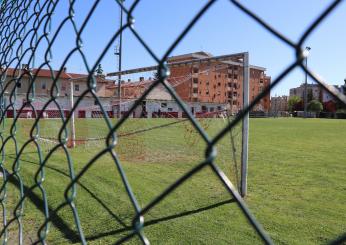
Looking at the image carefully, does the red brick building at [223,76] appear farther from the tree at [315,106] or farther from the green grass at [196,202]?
the tree at [315,106]

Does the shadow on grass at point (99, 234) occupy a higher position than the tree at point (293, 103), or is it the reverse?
the tree at point (293, 103)

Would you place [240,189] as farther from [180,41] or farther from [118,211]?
[180,41]

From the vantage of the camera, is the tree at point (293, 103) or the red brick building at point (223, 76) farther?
the tree at point (293, 103)

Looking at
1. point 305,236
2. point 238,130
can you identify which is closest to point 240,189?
point 238,130

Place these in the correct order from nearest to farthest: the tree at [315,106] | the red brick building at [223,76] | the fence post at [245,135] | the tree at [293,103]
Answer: the fence post at [245,135]
the red brick building at [223,76]
the tree at [315,106]
the tree at [293,103]

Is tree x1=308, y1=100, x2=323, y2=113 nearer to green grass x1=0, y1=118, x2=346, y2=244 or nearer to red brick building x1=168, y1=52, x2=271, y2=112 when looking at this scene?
red brick building x1=168, y1=52, x2=271, y2=112

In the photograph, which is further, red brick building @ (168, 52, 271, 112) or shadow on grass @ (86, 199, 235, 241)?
red brick building @ (168, 52, 271, 112)

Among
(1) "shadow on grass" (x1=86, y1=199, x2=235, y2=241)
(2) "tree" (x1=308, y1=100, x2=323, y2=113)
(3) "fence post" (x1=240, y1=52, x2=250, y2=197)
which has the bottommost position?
(1) "shadow on grass" (x1=86, y1=199, x2=235, y2=241)

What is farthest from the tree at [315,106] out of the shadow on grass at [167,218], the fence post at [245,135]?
the shadow on grass at [167,218]

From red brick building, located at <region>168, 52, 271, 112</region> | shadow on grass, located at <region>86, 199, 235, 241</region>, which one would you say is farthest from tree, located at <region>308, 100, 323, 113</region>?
shadow on grass, located at <region>86, 199, 235, 241</region>

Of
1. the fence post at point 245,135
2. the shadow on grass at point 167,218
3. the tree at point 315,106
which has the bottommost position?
the shadow on grass at point 167,218

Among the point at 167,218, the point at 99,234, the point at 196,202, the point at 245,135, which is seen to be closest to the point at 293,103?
the point at 245,135

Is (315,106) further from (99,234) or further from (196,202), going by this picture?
(99,234)

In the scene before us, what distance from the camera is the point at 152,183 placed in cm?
602
